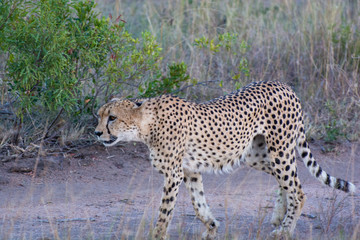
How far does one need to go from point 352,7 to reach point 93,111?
224 inches

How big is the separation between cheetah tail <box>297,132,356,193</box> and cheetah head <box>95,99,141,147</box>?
1.35 meters

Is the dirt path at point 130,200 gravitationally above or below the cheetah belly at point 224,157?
below

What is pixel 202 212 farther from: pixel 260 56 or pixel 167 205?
pixel 260 56

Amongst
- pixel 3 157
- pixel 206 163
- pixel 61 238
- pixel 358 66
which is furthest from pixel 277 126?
pixel 358 66

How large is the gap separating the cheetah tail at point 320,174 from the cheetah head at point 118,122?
4.42ft

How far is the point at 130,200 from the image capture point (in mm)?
4703

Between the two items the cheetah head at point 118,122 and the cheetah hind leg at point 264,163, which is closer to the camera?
the cheetah head at point 118,122

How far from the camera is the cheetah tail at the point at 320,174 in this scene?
4.34m

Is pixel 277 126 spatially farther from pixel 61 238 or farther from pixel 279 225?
pixel 61 238

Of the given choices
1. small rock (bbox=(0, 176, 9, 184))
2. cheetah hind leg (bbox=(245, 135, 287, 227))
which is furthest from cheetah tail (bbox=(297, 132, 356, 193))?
small rock (bbox=(0, 176, 9, 184))

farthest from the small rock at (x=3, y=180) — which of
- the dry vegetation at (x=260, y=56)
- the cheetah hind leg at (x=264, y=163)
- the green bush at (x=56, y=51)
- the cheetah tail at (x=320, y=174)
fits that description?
the cheetah tail at (x=320, y=174)

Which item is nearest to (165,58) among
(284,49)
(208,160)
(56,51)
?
(284,49)

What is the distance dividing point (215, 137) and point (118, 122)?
2.41 feet

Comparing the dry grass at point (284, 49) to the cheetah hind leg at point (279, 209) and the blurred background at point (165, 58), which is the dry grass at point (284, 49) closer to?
the blurred background at point (165, 58)
